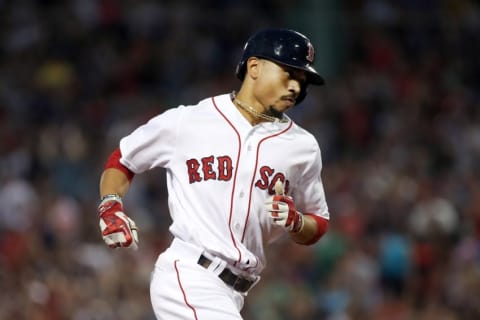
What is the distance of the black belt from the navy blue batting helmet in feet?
2.78

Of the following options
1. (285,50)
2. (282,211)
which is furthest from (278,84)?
(282,211)

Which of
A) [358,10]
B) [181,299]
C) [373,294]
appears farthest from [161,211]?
[181,299]

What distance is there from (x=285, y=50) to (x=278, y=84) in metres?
0.14

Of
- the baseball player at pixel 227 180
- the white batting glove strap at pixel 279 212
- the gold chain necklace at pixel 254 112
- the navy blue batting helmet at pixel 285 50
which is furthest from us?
the gold chain necklace at pixel 254 112

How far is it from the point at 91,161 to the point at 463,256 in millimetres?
3720

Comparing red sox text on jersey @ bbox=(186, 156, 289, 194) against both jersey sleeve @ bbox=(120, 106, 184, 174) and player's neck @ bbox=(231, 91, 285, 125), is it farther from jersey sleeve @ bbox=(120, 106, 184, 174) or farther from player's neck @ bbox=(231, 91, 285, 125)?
player's neck @ bbox=(231, 91, 285, 125)

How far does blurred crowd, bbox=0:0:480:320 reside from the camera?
27.4 ft

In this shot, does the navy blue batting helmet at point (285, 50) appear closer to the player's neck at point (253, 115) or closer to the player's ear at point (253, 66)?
the player's ear at point (253, 66)

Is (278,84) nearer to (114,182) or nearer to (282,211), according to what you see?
(282,211)

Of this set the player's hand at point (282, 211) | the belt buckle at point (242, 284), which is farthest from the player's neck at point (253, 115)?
the belt buckle at point (242, 284)

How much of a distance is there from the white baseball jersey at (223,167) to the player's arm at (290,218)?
0.11 metres

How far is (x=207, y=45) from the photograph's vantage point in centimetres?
1149

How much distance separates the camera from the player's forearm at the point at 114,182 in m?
4.43

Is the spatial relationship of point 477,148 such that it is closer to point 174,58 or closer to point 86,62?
point 174,58
